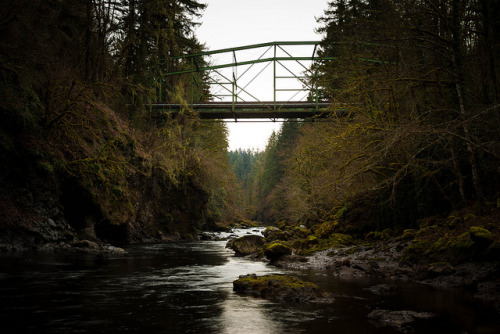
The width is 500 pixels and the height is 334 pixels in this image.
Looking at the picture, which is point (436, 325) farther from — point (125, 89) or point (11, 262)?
point (125, 89)

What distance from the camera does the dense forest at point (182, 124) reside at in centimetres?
1176

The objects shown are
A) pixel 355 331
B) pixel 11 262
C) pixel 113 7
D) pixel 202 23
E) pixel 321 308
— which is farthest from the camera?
pixel 202 23

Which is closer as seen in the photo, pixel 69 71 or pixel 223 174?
pixel 69 71

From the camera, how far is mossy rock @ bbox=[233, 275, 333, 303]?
28.1 ft

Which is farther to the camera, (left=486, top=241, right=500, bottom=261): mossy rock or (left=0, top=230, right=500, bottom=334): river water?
(left=486, top=241, right=500, bottom=261): mossy rock

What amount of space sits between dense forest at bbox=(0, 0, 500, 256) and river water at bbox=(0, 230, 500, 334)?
13.7ft

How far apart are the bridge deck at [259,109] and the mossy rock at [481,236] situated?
1818cm

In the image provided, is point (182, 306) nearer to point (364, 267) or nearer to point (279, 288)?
point (279, 288)

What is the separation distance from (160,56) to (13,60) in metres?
14.3

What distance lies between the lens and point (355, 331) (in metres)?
6.16

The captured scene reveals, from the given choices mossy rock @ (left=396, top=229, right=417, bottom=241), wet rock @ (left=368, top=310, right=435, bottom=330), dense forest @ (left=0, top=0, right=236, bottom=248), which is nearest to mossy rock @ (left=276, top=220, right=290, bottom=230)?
dense forest @ (left=0, top=0, right=236, bottom=248)

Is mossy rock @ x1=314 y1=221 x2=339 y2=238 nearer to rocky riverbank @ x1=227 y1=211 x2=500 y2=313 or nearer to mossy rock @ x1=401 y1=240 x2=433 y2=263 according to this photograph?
rocky riverbank @ x1=227 y1=211 x2=500 y2=313

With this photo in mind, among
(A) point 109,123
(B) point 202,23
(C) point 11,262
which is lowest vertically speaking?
(C) point 11,262

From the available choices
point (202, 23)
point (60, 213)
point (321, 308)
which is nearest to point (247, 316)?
point (321, 308)
